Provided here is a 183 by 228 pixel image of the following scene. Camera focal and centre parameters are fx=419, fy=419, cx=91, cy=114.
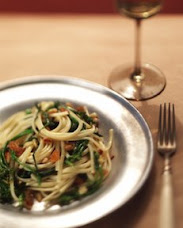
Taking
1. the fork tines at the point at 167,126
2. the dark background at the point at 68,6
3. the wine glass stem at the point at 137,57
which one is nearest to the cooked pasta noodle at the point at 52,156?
the fork tines at the point at 167,126

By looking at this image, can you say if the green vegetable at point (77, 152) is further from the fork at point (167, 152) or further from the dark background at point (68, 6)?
the dark background at point (68, 6)

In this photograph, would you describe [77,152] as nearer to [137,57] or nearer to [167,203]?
[167,203]

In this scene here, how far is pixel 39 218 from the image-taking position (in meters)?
1.09

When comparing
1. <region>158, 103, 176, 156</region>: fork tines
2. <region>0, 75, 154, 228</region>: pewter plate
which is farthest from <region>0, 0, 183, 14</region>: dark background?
<region>158, 103, 176, 156</region>: fork tines

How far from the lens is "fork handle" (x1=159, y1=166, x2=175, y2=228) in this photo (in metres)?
1.08

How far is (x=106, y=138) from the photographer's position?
131 cm

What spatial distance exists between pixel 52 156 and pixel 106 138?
18 centimetres

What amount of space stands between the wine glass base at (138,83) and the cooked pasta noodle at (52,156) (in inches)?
8.2

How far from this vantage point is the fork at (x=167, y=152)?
1.10 metres

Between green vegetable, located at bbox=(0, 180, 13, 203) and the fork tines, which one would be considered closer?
green vegetable, located at bbox=(0, 180, 13, 203)

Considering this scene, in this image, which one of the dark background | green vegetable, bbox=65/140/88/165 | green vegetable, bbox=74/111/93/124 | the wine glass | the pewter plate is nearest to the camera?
the pewter plate

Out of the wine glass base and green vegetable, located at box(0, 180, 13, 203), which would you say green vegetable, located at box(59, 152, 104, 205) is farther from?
the wine glass base

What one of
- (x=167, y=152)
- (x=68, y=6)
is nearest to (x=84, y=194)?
(x=167, y=152)

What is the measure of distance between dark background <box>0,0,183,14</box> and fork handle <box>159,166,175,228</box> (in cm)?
128
